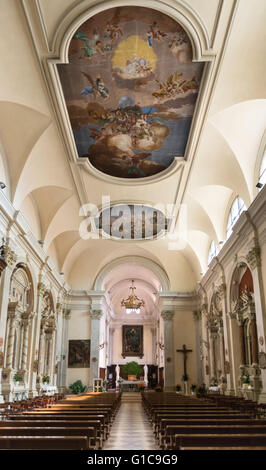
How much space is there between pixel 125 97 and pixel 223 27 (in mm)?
3360

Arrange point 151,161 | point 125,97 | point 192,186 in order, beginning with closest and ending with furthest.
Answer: point 125,97
point 151,161
point 192,186

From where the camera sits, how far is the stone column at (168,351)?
23141 mm

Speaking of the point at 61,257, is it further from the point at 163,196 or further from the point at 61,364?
the point at 163,196

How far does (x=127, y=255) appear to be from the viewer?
25734 millimetres

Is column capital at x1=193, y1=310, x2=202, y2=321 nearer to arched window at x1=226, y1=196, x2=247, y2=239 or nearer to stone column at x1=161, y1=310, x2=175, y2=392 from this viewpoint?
stone column at x1=161, y1=310, x2=175, y2=392

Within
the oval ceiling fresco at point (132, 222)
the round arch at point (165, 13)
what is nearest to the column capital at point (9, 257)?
the oval ceiling fresco at point (132, 222)

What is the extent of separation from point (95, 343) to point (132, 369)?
1220 cm

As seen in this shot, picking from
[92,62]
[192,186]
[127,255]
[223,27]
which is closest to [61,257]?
[127,255]

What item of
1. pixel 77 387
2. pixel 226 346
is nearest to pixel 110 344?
pixel 77 387

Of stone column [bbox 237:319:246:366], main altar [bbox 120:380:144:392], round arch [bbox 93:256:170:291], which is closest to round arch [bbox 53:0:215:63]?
stone column [bbox 237:319:246:366]

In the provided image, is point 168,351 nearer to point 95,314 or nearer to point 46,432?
point 95,314

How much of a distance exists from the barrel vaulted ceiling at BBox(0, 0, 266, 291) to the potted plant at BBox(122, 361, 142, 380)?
2065cm

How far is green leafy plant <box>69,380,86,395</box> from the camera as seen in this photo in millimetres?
22281

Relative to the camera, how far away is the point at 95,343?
23828mm
